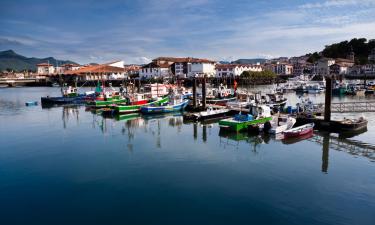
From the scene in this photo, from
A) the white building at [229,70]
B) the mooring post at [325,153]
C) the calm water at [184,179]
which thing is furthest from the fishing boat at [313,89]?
the mooring post at [325,153]

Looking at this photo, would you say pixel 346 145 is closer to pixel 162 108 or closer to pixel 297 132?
pixel 297 132

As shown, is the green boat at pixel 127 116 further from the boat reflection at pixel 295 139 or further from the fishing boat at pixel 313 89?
the fishing boat at pixel 313 89

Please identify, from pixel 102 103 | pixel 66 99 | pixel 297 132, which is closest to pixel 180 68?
pixel 66 99

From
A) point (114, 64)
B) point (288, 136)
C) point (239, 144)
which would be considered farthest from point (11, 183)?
point (114, 64)

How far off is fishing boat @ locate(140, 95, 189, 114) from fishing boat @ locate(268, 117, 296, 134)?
15240 millimetres

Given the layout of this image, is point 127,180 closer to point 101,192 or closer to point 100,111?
point 101,192

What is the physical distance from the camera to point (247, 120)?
922 inches

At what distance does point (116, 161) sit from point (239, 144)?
830cm

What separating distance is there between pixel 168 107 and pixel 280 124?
15836 millimetres

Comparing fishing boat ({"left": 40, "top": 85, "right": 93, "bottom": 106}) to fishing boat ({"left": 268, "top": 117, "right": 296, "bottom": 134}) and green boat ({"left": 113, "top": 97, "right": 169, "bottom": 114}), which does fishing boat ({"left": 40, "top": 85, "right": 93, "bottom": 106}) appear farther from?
fishing boat ({"left": 268, "top": 117, "right": 296, "bottom": 134})

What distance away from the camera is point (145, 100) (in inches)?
1560

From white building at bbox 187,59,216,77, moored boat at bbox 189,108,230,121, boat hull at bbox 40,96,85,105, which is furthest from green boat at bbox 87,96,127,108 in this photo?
white building at bbox 187,59,216,77

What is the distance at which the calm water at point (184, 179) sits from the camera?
1038 cm

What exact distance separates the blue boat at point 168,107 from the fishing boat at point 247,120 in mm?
12349
